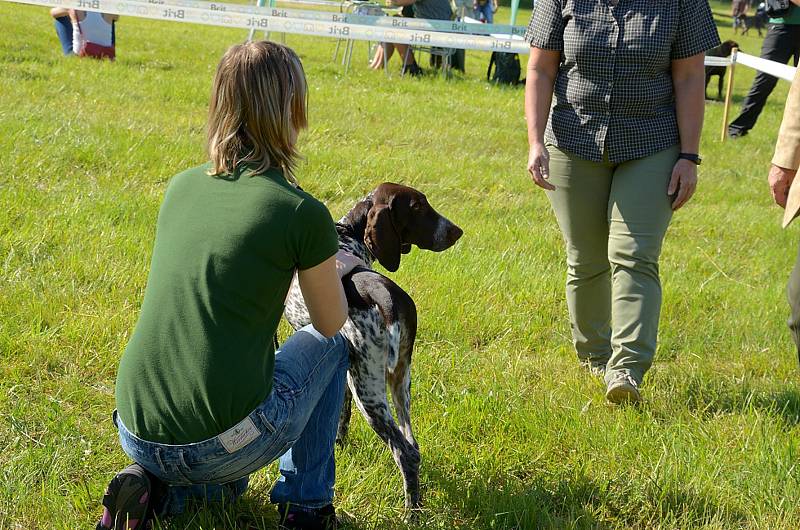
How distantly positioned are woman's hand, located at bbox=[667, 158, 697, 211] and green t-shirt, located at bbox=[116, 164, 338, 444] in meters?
2.00

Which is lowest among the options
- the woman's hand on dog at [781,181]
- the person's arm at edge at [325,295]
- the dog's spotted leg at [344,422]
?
the dog's spotted leg at [344,422]

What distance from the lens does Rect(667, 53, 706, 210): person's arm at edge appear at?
12.7 ft

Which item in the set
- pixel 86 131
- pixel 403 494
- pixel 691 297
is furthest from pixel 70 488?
pixel 86 131

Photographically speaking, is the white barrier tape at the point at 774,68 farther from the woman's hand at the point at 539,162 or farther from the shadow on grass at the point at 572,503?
the shadow on grass at the point at 572,503

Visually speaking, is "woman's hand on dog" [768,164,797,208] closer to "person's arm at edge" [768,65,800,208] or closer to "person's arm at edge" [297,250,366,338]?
"person's arm at edge" [768,65,800,208]

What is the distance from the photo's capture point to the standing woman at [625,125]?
381 cm

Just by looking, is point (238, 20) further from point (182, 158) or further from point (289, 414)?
point (289, 414)

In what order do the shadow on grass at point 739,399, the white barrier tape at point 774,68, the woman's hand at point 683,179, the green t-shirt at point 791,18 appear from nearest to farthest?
the woman's hand at point 683,179, the shadow on grass at point 739,399, the white barrier tape at point 774,68, the green t-shirt at point 791,18

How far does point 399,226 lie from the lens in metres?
3.54

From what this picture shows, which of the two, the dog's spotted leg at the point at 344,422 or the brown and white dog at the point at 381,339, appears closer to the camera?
the brown and white dog at the point at 381,339

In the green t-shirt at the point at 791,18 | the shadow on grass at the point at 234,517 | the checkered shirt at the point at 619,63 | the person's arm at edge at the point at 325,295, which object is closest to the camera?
the person's arm at edge at the point at 325,295

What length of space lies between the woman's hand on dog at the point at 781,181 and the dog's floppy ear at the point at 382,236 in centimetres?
141

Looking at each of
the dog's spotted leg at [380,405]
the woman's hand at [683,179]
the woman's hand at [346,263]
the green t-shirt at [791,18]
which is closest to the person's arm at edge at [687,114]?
the woman's hand at [683,179]

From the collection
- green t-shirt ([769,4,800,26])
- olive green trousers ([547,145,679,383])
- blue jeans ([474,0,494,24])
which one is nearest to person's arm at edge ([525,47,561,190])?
olive green trousers ([547,145,679,383])
